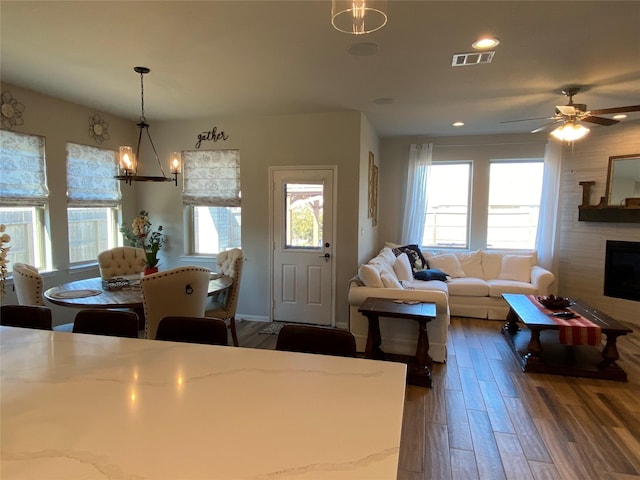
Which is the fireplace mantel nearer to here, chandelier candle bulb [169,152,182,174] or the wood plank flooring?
the wood plank flooring

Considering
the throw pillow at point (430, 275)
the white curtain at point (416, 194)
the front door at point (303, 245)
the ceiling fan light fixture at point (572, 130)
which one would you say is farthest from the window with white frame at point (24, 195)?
the ceiling fan light fixture at point (572, 130)

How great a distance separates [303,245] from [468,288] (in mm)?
2407

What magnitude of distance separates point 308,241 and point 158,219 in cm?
226

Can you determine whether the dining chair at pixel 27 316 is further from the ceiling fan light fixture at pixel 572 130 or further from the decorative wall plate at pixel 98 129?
the ceiling fan light fixture at pixel 572 130

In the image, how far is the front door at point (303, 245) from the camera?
4855 millimetres

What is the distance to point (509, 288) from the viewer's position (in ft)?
16.9

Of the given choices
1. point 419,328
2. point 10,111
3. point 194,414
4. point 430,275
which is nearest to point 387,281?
point 419,328

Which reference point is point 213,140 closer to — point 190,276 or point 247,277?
point 247,277

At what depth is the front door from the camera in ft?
15.9

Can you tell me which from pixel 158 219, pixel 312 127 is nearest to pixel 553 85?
pixel 312 127

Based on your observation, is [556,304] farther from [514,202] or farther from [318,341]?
[318,341]

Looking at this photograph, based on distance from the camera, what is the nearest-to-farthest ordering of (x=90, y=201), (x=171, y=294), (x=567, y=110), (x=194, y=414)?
(x=194, y=414) < (x=171, y=294) < (x=567, y=110) < (x=90, y=201)

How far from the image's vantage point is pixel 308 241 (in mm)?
4957

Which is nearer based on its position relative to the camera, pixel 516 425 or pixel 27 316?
pixel 27 316
